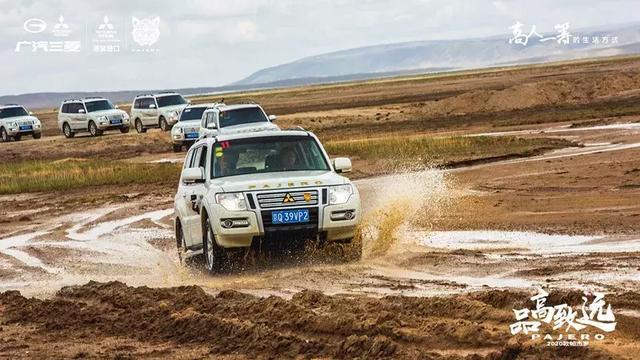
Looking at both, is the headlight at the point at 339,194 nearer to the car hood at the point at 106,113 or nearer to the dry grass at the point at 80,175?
the dry grass at the point at 80,175

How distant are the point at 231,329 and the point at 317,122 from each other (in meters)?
47.9

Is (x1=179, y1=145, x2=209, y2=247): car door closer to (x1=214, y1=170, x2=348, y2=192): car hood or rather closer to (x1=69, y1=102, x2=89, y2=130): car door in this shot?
(x1=214, y1=170, x2=348, y2=192): car hood

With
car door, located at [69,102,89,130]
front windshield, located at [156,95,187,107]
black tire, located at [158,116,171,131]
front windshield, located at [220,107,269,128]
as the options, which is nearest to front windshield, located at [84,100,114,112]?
car door, located at [69,102,89,130]

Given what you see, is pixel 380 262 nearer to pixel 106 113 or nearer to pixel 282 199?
pixel 282 199

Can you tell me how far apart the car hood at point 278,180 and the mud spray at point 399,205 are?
2.28 ft

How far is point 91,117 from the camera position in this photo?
5697cm

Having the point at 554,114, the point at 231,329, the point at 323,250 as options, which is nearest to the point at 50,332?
the point at 231,329

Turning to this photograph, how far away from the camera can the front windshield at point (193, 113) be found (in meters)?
42.5

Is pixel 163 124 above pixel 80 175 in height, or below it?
below

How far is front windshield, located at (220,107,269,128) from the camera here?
32.6m

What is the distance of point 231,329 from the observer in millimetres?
9039

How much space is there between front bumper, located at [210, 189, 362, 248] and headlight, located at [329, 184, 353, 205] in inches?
2.9

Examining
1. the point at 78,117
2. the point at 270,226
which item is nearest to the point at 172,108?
the point at 78,117

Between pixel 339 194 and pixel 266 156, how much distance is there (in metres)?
1.28
